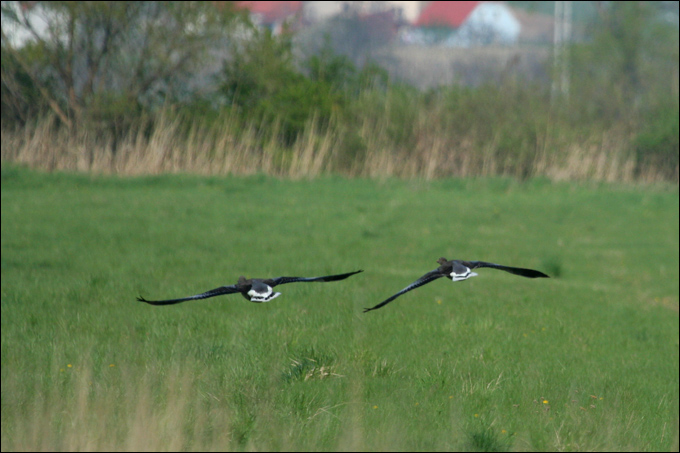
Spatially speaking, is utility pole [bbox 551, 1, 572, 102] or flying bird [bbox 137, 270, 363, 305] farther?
utility pole [bbox 551, 1, 572, 102]

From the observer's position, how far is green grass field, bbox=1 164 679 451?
416 cm

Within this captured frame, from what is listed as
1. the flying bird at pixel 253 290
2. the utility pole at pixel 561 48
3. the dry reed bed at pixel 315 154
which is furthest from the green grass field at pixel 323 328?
the utility pole at pixel 561 48

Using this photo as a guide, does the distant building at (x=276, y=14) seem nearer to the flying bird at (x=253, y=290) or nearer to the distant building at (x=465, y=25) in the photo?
the distant building at (x=465, y=25)

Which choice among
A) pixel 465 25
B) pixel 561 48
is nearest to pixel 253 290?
pixel 465 25

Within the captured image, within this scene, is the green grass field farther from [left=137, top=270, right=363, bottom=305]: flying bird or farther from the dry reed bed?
the dry reed bed

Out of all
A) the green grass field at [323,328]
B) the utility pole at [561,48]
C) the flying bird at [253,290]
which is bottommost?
the green grass field at [323,328]

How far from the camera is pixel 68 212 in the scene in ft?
46.4

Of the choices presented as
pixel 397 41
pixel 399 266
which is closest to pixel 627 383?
pixel 399 266

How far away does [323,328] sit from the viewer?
6855mm

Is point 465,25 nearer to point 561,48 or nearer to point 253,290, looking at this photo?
point 561,48

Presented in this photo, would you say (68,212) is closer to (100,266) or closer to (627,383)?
(100,266)

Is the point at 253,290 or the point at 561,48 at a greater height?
the point at 561,48

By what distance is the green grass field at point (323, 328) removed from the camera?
4.16m

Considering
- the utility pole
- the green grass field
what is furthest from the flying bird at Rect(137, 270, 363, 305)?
the utility pole
